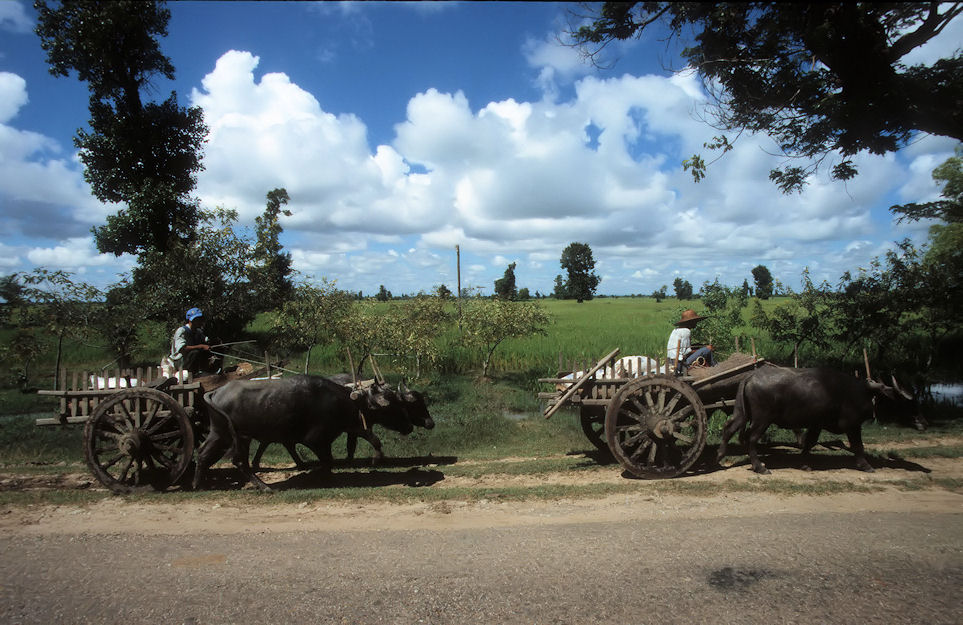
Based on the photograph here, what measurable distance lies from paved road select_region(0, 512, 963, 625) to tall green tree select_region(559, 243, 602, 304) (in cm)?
7430

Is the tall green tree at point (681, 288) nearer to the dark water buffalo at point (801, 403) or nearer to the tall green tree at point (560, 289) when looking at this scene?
the tall green tree at point (560, 289)

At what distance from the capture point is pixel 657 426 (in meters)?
6.78

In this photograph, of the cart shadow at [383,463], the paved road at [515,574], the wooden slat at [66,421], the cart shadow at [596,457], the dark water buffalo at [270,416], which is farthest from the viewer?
the cart shadow at [383,463]

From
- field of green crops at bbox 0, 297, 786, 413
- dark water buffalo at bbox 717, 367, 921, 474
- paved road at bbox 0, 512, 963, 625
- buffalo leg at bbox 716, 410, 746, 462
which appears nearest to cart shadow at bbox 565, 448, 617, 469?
buffalo leg at bbox 716, 410, 746, 462

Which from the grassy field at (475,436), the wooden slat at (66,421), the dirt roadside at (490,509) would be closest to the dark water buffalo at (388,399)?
the grassy field at (475,436)

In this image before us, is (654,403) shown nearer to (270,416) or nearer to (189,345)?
(270,416)

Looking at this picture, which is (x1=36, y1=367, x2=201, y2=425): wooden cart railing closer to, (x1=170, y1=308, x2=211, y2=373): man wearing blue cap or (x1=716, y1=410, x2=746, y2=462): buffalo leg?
(x1=170, y1=308, x2=211, y2=373): man wearing blue cap

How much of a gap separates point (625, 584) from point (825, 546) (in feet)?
6.45

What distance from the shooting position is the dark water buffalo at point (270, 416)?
22.3 ft

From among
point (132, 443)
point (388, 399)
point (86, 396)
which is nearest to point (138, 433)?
point (132, 443)

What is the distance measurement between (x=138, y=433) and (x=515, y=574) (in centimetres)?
529

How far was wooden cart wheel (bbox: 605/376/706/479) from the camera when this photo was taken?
685cm

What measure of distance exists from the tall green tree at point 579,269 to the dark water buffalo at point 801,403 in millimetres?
71431

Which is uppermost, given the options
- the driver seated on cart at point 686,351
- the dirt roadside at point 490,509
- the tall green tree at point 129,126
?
the tall green tree at point 129,126
